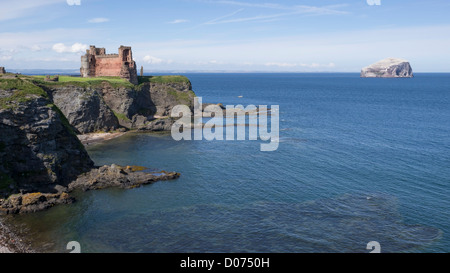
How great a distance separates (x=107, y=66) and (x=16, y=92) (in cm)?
5851

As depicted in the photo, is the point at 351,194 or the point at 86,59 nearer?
the point at 351,194

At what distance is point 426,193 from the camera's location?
44.4m

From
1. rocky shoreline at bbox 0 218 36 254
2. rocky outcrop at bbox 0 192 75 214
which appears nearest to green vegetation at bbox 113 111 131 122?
rocky outcrop at bbox 0 192 75 214

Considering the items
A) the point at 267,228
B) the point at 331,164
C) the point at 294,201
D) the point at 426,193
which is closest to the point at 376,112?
the point at 331,164

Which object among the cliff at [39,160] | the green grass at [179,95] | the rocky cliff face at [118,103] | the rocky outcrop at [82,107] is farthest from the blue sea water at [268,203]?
the green grass at [179,95]

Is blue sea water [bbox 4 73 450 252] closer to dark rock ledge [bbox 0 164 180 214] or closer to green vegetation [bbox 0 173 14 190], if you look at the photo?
dark rock ledge [bbox 0 164 180 214]

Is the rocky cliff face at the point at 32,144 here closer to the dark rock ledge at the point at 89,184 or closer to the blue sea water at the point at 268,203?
the dark rock ledge at the point at 89,184

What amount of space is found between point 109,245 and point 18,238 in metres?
9.22

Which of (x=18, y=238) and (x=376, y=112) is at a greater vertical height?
(x=376, y=112)

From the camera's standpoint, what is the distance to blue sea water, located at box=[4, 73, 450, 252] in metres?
33.6
